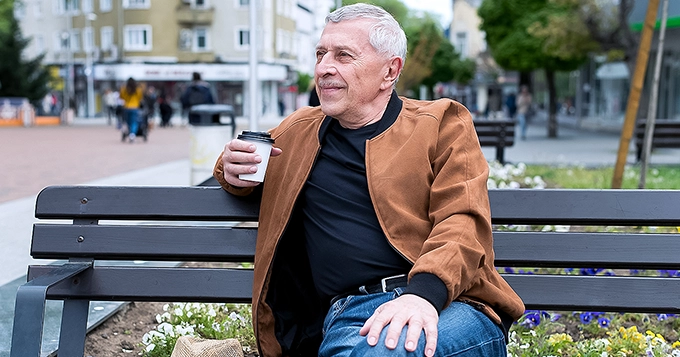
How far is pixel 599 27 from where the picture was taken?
70.6ft

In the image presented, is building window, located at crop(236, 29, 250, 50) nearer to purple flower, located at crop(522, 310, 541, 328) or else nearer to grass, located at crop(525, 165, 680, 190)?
grass, located at crop(525, 165, 680, 190)

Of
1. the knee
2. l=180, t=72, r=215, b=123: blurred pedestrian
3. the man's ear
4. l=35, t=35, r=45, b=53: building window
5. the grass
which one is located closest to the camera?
the knee

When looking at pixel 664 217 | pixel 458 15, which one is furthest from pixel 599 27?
pixel 458 15

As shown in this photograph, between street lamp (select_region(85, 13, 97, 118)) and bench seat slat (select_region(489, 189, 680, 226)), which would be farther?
street lamp (select_region(85, 13, 97, 118))

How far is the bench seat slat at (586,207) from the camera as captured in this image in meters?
2.89

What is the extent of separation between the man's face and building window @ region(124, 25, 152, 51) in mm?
53715

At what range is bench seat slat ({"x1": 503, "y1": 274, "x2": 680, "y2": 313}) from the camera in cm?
293

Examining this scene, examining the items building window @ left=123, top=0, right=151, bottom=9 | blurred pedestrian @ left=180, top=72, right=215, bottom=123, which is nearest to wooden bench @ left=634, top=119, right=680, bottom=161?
blurred pedestrian @ left=180, top=72, right=215, bottom=123

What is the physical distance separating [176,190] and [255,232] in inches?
12.3

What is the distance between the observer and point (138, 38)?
2160 inches

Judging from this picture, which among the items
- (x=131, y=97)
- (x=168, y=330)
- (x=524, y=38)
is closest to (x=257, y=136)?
(x=168, y=330)

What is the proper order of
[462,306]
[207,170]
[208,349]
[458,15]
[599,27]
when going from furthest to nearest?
[458,15] < [599,27] < [207,170] < [208,349] < [462,306]

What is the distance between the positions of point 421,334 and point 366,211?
53 centimetres

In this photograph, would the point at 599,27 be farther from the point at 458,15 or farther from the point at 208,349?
the point at 458,15
